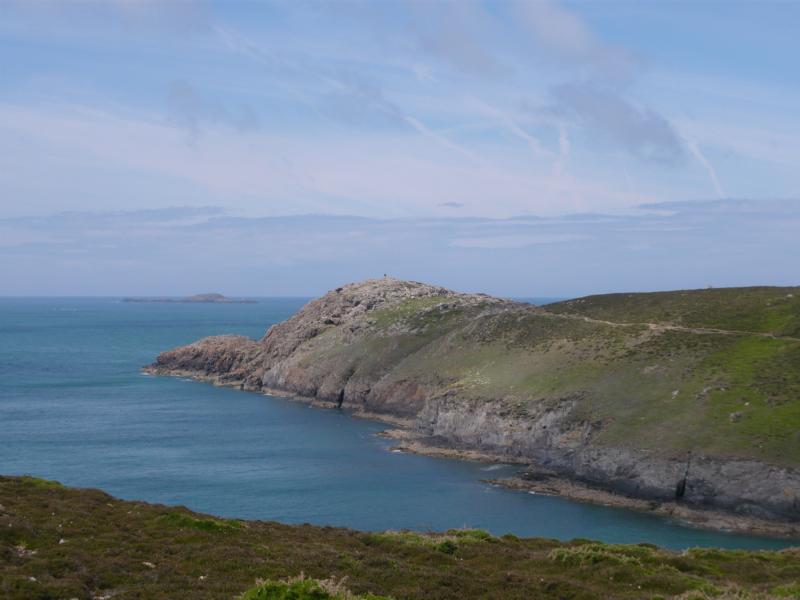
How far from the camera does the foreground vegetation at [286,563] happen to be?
23.5 metres

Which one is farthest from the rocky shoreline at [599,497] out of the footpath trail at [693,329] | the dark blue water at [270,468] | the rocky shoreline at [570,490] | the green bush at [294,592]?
the green bush at [294,592]

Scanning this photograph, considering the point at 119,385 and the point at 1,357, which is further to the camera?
the point at 1,357

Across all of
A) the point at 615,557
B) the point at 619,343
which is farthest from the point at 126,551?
the point at 619,343

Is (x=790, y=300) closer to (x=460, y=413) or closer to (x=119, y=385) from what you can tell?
(x=460, y=413)

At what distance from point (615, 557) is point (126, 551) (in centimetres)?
2069

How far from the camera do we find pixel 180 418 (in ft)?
372

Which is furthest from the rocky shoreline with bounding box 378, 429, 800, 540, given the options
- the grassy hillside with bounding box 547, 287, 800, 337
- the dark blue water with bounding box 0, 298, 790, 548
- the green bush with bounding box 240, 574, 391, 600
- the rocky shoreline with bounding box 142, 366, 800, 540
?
the green bush with bounding box 240, 574, 391, 600

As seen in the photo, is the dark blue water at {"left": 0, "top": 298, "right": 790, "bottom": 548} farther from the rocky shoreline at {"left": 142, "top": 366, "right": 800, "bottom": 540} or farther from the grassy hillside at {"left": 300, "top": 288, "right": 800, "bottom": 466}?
the grassy hillside at {"left": 300, "top": 288, "right": 800, "bottom": 466}

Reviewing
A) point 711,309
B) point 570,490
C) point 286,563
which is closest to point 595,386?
point 570,490

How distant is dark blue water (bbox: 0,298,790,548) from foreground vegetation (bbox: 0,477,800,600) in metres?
25.9

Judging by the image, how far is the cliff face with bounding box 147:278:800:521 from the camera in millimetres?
69312

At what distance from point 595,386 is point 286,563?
65.2 meters

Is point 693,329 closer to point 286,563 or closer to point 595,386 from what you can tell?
point 595,386

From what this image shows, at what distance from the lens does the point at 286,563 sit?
27984mm
